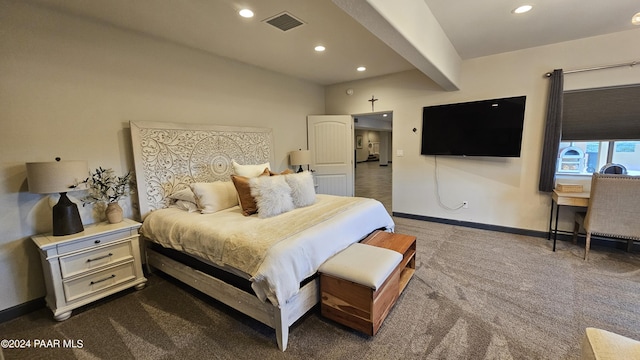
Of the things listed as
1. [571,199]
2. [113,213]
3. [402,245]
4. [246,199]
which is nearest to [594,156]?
[571,199]

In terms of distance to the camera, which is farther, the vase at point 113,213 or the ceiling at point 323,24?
the vase at point 113,213

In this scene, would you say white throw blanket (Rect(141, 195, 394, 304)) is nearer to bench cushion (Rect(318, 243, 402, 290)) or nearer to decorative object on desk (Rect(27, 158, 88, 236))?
bench cushion (Rect(318, 243, 402, 290))

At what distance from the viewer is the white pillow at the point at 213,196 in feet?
9.07

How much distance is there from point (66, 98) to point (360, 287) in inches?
120

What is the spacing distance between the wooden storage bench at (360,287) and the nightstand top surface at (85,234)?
1930 mm

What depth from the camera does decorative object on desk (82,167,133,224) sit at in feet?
8.09

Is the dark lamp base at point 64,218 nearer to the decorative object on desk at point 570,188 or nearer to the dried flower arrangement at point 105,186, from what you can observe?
the dried flower arrangement at point 105,186

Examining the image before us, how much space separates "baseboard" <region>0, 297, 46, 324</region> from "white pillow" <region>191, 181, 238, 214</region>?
1496 millimetres

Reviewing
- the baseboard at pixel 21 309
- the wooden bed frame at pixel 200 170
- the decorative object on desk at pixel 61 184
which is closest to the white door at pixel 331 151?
the wooden bed frame at pixel 200 170

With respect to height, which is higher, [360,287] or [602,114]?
[602,114]

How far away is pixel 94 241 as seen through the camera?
2.21 m

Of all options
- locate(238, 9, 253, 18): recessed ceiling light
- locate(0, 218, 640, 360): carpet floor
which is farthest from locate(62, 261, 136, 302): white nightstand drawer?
locate(238, 9, 253, 18): recessed ceiling light

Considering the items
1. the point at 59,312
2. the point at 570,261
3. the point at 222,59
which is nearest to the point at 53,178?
the point at 59,312

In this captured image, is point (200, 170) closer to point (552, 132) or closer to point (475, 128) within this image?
point (475, 128)
